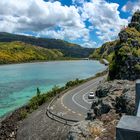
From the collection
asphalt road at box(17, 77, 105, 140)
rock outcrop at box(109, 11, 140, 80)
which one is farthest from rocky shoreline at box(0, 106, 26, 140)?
rock outcrop at box(109, 11, 140, 80)

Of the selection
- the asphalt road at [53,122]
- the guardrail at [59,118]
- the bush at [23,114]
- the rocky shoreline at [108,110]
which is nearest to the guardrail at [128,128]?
the rocky shoreline at [108,110]

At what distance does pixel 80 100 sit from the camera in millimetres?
74750

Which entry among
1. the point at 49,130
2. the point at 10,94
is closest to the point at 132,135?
the point at 49,130

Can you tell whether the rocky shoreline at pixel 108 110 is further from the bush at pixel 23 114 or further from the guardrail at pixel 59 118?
the bush at pixel 23 114

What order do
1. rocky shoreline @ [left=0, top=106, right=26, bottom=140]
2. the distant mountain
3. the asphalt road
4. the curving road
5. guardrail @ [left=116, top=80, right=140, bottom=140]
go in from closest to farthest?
guardrail @ [left=116, top=80, right=140, bottom=140] → the asphalt road → rocky shoreline @ [left=0, top=106, right=26, bottom=140] → the curving road → the distant mountain

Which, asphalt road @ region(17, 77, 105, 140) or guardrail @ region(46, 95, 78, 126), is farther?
guardrail @ region(46, 95, 78, 126)

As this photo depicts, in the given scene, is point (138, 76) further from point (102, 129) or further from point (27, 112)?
point (102, 129)

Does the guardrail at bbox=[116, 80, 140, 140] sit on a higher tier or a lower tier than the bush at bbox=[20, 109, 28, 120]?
higher

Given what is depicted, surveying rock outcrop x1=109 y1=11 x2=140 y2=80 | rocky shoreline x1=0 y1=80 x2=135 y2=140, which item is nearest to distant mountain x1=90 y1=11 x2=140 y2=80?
rock outcrop x1=109 y1=11 x2=140 y2=80

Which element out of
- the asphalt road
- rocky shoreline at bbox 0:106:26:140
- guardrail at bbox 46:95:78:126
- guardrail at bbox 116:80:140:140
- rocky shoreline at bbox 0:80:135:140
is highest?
guardrail at bbox 116:80:140:140

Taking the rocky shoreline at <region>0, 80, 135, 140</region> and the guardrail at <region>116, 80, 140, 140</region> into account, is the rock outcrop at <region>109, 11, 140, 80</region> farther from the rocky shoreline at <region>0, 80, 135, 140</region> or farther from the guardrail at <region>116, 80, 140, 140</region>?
the guardrail at <region>116, 80, 140, 140</region>

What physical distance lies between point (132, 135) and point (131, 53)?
62.2 meters

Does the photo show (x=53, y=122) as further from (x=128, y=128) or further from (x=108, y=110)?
(x=128, y=128)

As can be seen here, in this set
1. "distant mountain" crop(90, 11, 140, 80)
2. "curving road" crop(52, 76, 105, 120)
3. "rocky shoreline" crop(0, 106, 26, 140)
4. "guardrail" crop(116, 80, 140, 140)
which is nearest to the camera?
"guardrail" crop(116, 80, 140, 140)
